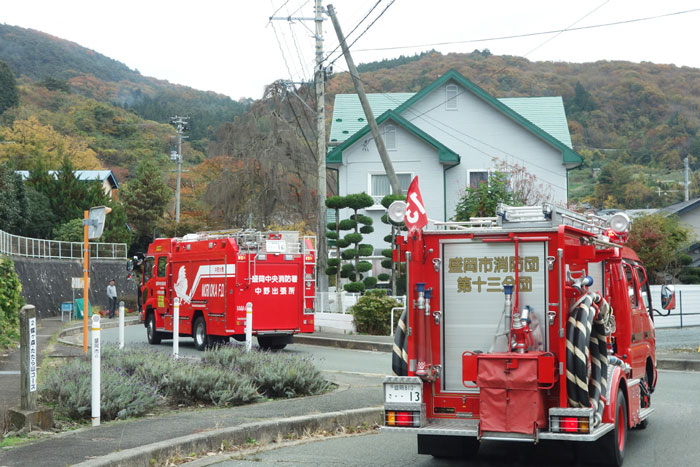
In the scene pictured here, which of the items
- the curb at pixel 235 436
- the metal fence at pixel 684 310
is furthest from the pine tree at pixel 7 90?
the curb at pixel 235 436

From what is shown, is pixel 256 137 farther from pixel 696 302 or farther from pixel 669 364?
pixel 669 364

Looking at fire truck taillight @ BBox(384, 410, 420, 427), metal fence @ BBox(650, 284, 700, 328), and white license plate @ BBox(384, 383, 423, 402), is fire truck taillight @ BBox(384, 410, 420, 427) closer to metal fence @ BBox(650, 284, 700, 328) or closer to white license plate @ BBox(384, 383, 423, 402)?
white license plate @ BBox(384, 383, 423, 402)

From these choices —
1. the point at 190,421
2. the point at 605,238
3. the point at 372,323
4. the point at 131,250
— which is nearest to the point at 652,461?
the point at 605,238

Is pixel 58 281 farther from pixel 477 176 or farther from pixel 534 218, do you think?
pixel 534 218

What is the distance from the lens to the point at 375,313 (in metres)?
25.3

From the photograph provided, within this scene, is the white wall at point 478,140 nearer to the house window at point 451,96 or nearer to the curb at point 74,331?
the house window at point 451,96

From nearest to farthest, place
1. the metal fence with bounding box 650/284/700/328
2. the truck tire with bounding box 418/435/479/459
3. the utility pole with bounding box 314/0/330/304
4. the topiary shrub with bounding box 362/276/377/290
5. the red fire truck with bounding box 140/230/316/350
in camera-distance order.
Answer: the truck tire with bounding box 418/435/479/459
the red fire truck with bounding box 140/230/316/350
the metal fence with bounding box 650/284/700/328
the utility pole with bounding box 314/0/330/304
the topiary shrub with bounding box 362/276/377/290

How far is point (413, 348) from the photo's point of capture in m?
8.39

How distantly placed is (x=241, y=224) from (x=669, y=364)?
112 ft

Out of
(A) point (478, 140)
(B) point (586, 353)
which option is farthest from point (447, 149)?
(B) point (586, 353)

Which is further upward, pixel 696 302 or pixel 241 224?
pixel 241 224

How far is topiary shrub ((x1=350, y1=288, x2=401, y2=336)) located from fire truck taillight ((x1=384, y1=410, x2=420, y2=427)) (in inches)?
660

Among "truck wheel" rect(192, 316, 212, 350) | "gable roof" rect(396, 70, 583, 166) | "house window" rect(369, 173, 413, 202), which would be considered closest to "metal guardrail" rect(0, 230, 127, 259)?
"truck wheel" rect(192, 316, 212, 350)

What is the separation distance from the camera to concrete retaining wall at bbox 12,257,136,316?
42.6 metres
